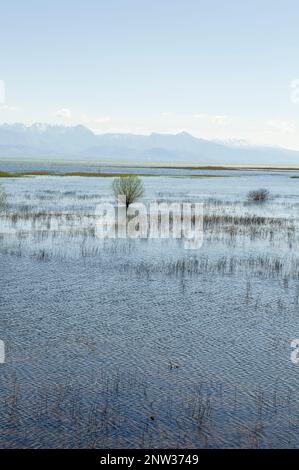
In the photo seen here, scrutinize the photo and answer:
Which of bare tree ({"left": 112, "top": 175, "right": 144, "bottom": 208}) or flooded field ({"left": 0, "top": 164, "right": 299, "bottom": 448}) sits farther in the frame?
bare tree ({"left": 112, "top": 175, "right": 144, "bottom": 208})

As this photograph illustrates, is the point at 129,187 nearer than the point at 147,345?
No

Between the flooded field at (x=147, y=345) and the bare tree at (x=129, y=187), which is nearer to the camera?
the flooded field at (x=147, y=345)

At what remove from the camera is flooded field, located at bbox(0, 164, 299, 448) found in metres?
13.7

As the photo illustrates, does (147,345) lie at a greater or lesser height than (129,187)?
lesser

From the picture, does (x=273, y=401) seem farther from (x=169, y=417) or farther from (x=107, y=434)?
(x=107, y=434)

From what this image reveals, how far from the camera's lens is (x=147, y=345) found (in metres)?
19.3

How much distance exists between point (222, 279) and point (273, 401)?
14439 mm

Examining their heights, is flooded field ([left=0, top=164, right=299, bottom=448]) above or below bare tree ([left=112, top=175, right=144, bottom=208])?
below

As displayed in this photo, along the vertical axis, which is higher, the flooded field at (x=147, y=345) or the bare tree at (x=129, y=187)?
the bare tree at (x=129, y=187)

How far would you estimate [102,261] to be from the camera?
109 feet

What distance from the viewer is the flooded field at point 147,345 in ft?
45.1

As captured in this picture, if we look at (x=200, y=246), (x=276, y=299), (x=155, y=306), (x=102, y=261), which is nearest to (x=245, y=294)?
(x=276, y=299)

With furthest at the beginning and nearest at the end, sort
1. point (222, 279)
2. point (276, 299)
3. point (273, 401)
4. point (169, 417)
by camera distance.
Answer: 1. point (222, 279)
2. point (276, 299)
3. point (273, 401)
4. point (169, 417)
